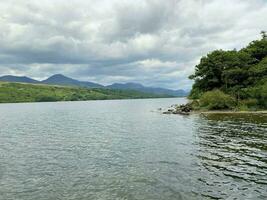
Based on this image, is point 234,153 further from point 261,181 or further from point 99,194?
point 99,194

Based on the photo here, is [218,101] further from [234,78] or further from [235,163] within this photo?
[235,163]

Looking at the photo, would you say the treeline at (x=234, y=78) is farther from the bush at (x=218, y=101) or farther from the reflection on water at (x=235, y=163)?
the reflection on water at (x=235, y=163)

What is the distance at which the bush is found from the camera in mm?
106875

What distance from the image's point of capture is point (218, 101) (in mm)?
107188

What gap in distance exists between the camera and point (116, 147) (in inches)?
1662

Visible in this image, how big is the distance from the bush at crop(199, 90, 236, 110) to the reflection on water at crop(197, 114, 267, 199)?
180 ft

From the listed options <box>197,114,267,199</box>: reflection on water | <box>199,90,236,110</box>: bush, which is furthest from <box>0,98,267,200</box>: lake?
<box>199,90,236,110</box>: bush

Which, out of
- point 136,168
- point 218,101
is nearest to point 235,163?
point 136,168

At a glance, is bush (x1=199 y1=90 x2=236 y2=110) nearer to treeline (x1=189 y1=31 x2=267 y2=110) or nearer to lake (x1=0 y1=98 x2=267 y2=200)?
treeline (x1=189 y1=31 x2=267 y2=110)

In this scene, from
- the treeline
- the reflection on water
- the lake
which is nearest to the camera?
the reflection on water

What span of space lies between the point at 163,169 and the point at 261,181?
9162 mm

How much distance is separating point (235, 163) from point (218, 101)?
78.8 m

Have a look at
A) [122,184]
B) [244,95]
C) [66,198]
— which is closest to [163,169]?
[122,184]

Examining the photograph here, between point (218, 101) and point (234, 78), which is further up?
point (234, 78)
